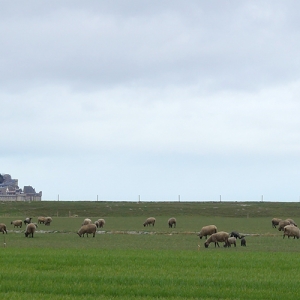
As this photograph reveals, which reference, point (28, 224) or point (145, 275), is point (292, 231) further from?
point (145, 275)

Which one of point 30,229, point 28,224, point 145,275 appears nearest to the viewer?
point 145,275

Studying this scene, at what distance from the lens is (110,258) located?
86.3 ft

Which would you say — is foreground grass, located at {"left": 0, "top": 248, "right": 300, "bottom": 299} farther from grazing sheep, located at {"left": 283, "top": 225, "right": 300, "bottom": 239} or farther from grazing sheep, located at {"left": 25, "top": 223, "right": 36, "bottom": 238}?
grazing sheep, located at {"left": 283, "top": 225, "right": 300, "bottom": 239}

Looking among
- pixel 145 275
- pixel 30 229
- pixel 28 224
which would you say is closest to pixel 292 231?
pixel 30 229

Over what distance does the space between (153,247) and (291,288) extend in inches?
641

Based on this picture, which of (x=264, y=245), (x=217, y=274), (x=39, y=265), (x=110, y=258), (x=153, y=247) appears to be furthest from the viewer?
(x=264, y=245)

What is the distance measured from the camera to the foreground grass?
1805cm

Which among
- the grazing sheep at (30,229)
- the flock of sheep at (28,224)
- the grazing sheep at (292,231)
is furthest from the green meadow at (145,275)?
the grazing sheep at (292,231)

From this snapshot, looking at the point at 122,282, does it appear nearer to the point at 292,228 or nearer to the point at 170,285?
the point at 170,285

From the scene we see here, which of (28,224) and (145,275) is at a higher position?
(28,224)

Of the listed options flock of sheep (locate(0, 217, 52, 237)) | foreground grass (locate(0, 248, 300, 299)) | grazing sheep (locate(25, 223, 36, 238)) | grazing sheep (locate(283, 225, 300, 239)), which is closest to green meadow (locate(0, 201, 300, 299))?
foreground grass (locate(0, 248, 300, 299))

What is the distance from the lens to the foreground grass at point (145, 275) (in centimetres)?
1805

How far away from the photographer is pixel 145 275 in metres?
21.2

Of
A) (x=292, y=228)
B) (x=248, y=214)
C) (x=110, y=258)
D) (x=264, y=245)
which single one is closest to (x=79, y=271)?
(x=110, y=258)
